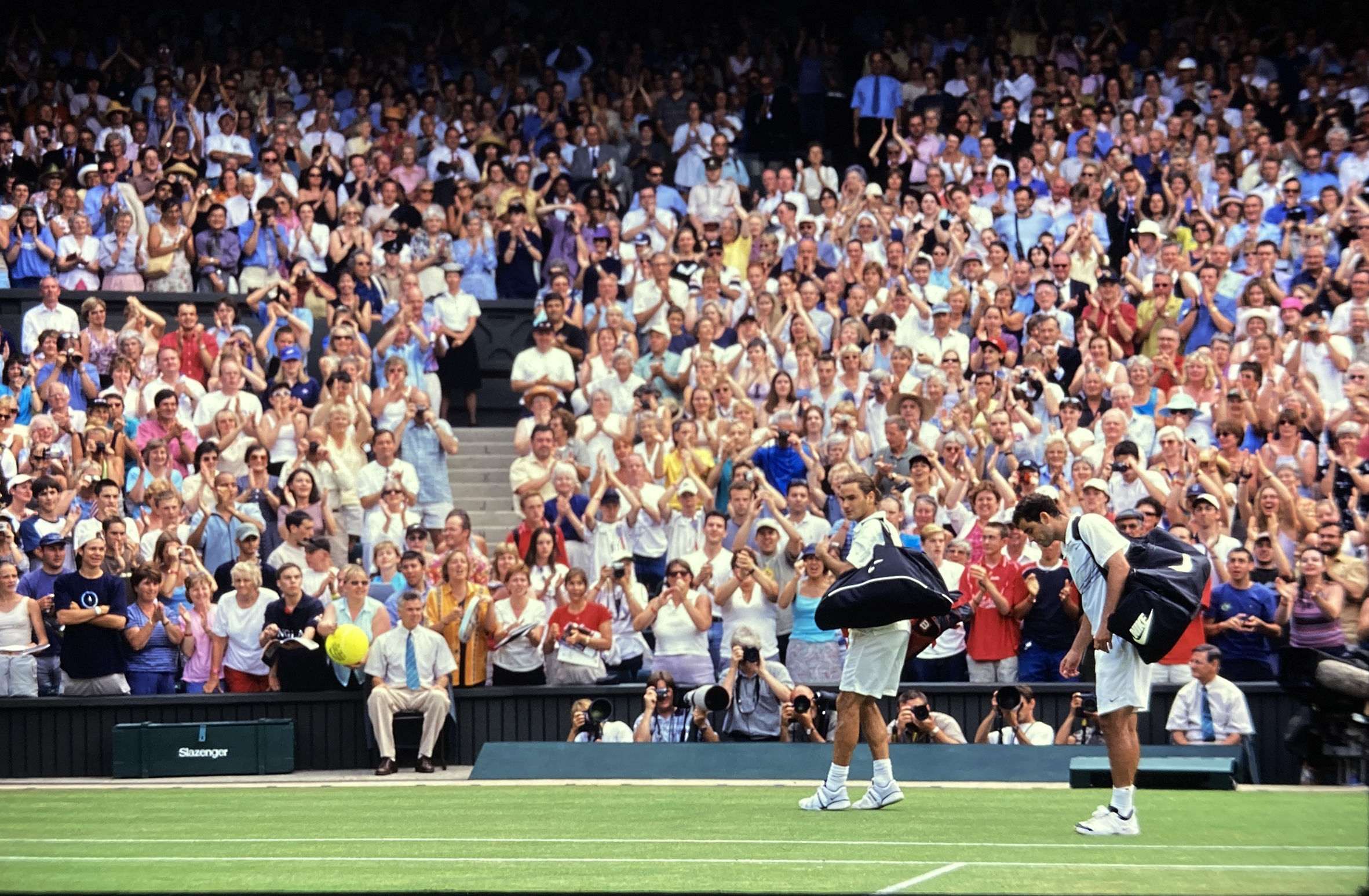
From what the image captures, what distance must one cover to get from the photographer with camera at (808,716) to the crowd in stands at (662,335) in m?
0.20

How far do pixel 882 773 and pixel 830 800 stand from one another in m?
0.37

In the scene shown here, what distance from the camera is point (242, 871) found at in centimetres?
878

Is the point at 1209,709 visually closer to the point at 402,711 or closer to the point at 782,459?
the point at 782,459

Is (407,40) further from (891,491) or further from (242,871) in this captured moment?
(242,871)

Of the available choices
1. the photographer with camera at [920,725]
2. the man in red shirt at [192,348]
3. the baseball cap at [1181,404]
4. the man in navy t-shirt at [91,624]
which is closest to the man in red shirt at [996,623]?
the photographer with camera at [920,725]

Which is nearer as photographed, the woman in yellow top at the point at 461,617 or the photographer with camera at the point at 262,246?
the woman in yellow top at the point at 461,617

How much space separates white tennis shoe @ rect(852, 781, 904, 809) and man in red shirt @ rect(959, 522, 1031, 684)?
4.32m

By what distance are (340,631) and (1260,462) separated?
8.35 m

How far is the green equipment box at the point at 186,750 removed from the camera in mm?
14914

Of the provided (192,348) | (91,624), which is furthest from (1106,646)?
(192,348)

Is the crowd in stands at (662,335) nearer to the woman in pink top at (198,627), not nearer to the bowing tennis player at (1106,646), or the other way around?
the woman in pink top at (198,627)

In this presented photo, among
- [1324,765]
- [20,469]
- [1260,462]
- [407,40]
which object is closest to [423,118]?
[407,40]

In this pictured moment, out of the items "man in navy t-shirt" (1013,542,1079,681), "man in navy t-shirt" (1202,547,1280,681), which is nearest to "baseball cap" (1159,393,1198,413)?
"man in navy t-shirt" (1202,547,1280,681)

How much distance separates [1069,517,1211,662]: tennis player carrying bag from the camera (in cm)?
950
